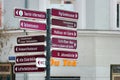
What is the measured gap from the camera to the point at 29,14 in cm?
880

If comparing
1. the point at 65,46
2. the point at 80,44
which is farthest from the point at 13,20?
the point at 65,46

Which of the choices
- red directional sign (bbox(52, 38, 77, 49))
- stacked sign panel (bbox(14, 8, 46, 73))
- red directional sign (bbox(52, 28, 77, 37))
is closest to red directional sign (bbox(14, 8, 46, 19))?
stacked sign panel (bbox(14, 8, 46, 73))

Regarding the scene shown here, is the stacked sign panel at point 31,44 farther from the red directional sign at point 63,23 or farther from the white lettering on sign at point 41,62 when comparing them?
the red directional sign at point 63,23

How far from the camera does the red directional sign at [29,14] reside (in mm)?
8680

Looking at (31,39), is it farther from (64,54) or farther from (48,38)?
(64,54)

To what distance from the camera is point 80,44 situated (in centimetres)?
1906

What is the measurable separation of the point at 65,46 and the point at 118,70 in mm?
10981

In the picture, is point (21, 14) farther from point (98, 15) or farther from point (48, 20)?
point (98, 15)

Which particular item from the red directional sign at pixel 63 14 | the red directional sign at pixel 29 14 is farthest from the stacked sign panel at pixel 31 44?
the red directional sign at pixel 63 14

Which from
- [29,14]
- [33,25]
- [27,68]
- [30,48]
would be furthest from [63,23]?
[27,68]

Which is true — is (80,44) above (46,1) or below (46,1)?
below

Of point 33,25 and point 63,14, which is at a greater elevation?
point 63,14

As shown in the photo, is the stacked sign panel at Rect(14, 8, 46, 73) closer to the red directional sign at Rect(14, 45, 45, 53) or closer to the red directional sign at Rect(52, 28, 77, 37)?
the red directional sign at Rect(14, 45, 45, 53)

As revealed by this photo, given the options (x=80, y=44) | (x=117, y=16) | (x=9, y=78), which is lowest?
(x=9, y=78)
